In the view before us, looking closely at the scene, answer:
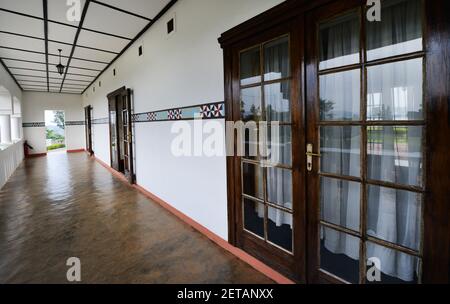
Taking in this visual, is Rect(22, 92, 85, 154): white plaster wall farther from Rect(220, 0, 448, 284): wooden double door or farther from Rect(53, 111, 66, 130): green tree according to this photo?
Rect(220, 0, 448, 284): wooden double door

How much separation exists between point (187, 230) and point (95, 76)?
7236mm

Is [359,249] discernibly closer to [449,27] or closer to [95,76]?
[449,27]

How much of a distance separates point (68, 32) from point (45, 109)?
8645 mm

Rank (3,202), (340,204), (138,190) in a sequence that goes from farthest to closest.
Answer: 1. (138,190)
2. (3,202)
3. (340,204)

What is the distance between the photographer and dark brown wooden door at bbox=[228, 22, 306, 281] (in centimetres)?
188

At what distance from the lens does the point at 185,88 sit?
314 cm

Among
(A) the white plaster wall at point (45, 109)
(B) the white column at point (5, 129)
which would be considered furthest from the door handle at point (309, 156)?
(A) the white plaster wall at point (45, 109)

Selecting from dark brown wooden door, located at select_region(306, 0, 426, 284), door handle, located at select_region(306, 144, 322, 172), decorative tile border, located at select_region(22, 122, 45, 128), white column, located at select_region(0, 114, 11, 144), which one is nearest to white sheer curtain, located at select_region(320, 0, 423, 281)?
dark brown wooden door, located at select_region(306, 0, 426, 284)

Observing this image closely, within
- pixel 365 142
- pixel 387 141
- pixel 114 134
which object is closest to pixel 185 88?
pixel 365 142

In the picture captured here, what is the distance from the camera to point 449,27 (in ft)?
3.79

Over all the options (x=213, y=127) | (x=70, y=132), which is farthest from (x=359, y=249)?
(x=70, y=132)

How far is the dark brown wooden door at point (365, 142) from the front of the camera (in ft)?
4.44

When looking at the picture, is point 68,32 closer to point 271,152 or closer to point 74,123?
point 271,152

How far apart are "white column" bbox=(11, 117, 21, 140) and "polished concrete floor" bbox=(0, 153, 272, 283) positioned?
193 inches
